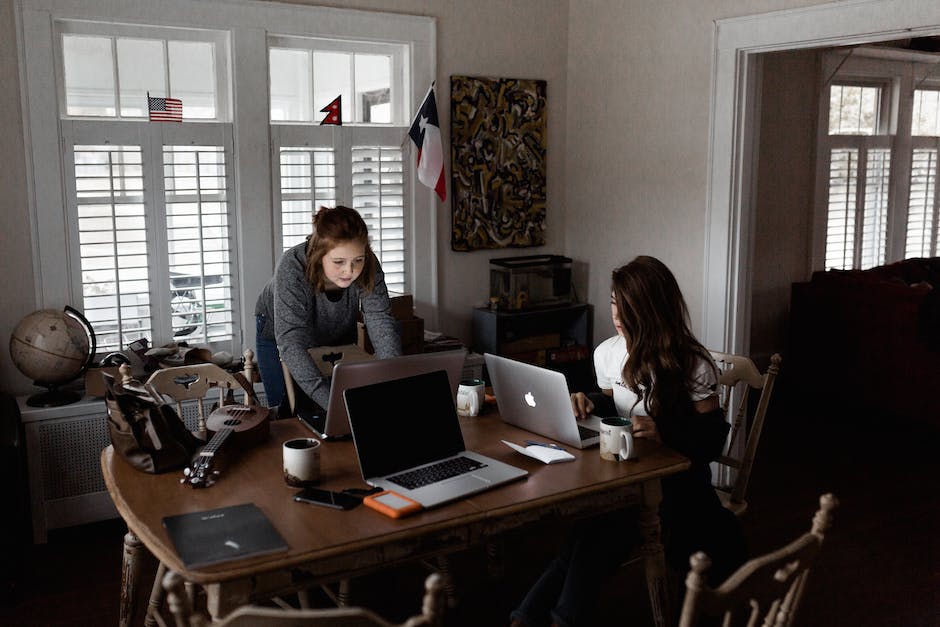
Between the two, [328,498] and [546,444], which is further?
[546,444]

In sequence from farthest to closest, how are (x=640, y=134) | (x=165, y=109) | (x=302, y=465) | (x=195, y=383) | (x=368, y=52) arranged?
1. (x=640, y=134)
2. (x=368, y=52)
3. (x=165, y=109)
4. (x=195, y=383)
5. (x=302, y=465)

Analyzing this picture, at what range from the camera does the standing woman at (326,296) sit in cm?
300

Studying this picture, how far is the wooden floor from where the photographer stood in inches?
124

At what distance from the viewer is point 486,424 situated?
2859 millimetres

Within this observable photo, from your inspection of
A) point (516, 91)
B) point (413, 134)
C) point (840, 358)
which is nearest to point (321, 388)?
point (413, 134)

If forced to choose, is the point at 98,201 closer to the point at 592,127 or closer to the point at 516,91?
the point at 516,91

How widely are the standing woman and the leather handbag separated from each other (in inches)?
22.7

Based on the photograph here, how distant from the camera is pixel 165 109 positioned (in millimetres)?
4008

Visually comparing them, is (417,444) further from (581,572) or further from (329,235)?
(329,235)

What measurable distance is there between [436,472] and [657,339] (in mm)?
765

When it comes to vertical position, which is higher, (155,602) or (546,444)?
(546,444)

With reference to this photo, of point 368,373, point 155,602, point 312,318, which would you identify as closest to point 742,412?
point 368,373

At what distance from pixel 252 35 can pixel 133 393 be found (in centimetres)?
216

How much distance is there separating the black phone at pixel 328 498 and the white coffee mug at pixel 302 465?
0.18 feet
